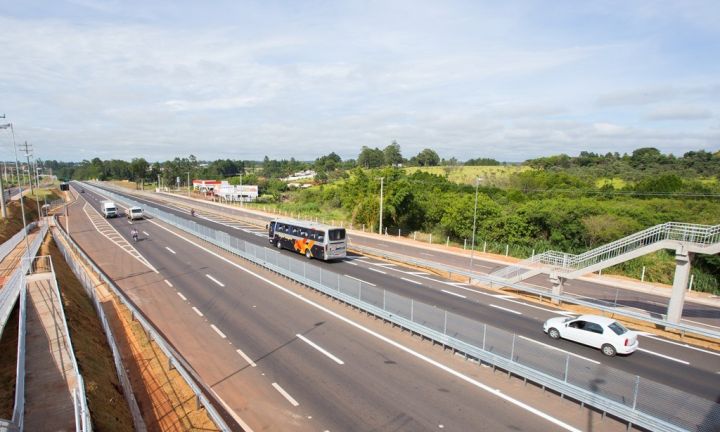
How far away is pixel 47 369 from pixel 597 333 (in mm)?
20945

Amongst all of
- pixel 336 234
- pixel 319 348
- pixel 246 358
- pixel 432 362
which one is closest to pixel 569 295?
pixel 432 362

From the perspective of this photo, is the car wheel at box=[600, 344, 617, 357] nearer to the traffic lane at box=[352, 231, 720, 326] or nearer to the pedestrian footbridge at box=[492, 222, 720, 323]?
the pedestrian footbridge at box=[492, 222, 720, 323]

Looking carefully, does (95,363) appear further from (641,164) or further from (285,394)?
(641,164)

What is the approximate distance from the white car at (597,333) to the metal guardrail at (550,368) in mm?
4766

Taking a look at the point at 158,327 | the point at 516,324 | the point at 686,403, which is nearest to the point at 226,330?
the point at 158,327

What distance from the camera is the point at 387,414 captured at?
11.6 metres

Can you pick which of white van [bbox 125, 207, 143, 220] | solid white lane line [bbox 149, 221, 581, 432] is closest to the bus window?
solid white lane line [bbox 149, 221, 581, 432]

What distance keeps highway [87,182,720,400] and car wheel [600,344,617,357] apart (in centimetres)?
23

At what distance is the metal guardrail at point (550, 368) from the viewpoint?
10500mm

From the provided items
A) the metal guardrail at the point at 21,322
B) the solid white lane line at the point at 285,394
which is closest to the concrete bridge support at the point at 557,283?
the solid white lane line at the point at 285,394

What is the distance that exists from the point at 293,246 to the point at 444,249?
17.1m

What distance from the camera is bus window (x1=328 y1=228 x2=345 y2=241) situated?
31202mm

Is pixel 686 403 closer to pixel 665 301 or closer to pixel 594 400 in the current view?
pixel 594 400

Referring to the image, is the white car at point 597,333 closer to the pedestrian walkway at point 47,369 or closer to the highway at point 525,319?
the highway at point 525,319
